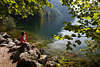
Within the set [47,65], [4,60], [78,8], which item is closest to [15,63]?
[4,60]

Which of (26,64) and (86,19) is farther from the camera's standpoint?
(26,64)

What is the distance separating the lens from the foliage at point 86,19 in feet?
7.14

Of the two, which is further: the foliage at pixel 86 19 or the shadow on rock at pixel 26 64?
the shadow on rock at pixel 26 64

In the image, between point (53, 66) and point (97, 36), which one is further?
point (53, 66)

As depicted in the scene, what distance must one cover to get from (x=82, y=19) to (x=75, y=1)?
1.81ft

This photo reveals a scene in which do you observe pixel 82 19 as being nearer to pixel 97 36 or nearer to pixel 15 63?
pixel 97 36

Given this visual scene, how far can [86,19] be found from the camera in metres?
2.38

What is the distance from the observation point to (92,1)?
2291mm

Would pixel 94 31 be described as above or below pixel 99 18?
below

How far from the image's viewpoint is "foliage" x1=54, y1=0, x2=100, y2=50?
2.18 meters

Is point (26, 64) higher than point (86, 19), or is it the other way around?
point (86, 19)

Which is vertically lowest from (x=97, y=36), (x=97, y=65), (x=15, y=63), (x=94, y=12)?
(x=15, y=63)

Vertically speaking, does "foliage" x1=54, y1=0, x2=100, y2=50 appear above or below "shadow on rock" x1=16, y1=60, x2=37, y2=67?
above

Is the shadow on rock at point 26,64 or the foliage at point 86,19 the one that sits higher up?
the foliage at point 86,19
